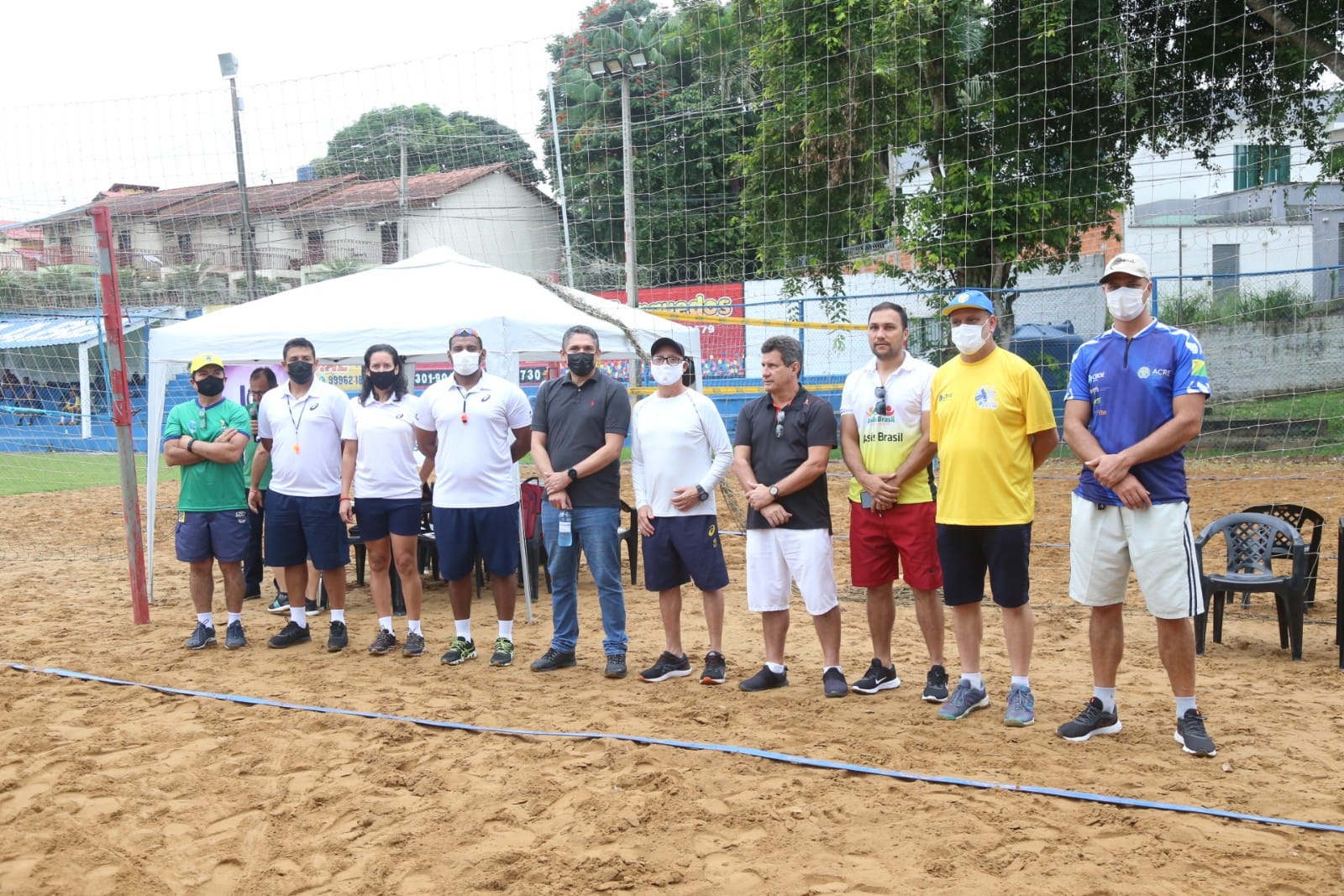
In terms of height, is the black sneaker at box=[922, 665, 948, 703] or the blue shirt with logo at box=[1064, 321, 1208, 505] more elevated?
the blue shirt with logo at box=[1064, 321, 1208, 505]

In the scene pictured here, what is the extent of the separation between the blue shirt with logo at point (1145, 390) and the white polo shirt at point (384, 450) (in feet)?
11.5

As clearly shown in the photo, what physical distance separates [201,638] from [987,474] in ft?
14.8

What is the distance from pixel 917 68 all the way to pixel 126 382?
6989 mm

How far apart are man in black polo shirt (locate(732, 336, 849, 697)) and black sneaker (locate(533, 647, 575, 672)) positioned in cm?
102

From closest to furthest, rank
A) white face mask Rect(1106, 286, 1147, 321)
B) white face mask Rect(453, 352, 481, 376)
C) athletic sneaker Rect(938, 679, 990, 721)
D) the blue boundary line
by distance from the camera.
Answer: the blue boundary line, white face mask Rect(1106, 286, 1147, 321), athletic sneaker Rect(938, 679, 990, 721), white face mask Rect(453, 352, 481, 376)

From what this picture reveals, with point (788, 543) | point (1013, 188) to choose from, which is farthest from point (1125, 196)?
point (788, 543)

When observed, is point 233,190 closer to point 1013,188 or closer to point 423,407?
point 423,407

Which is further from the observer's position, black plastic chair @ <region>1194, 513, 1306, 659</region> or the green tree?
the green tree

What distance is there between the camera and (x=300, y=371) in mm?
6242

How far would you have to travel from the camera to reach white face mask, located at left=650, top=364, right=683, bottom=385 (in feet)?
17.1

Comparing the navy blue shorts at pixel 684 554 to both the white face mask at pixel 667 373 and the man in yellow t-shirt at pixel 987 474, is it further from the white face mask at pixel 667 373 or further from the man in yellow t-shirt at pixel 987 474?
the man in yellow t-shirt at pixel 987 474

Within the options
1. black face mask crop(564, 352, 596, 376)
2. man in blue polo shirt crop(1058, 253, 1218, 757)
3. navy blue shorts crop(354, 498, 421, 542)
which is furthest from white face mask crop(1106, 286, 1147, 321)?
navy blue shorts crop(354, 498, 421, 542)

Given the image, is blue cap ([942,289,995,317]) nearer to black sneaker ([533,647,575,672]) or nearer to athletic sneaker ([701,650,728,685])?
athletic sneaker ([701,650,728,685])

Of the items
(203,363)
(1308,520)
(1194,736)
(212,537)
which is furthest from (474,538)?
(1308,520)
